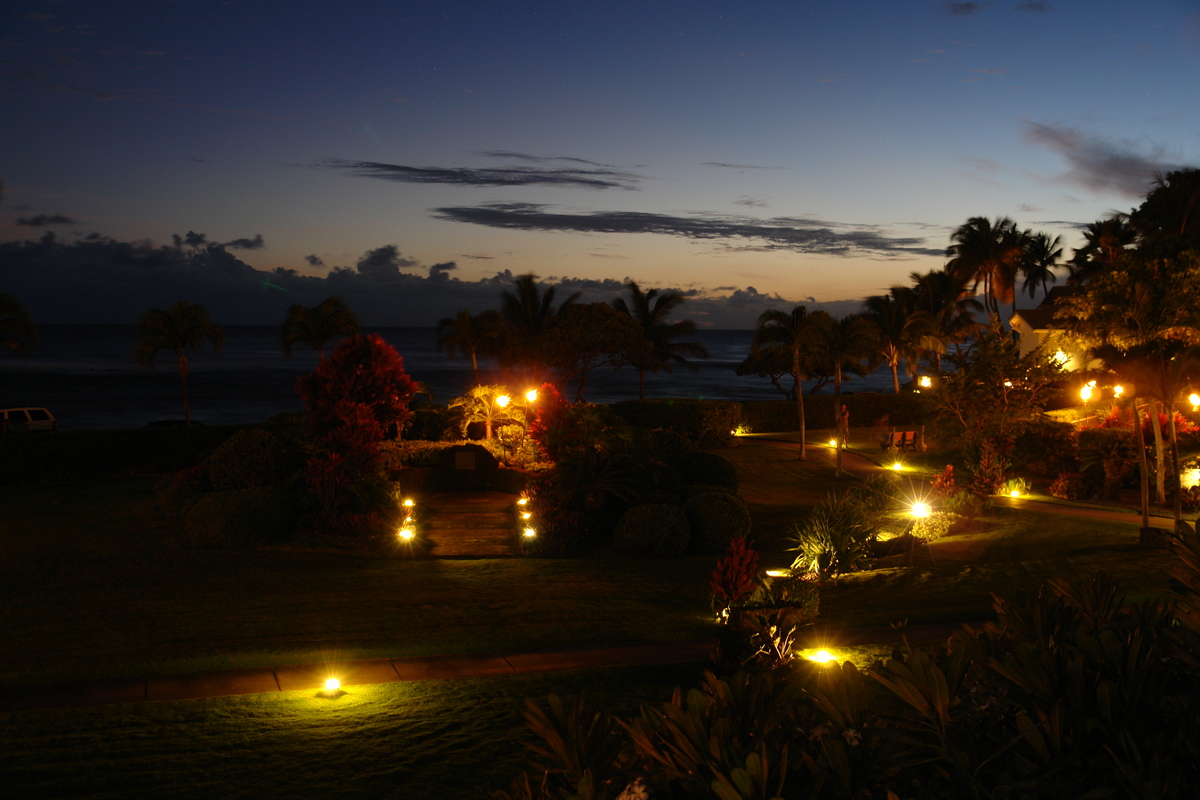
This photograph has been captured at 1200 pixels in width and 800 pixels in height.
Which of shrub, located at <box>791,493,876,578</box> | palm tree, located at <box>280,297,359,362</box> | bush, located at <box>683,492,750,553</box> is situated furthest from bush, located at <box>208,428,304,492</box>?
palm tree, located at <box>280,297,359,362</box>

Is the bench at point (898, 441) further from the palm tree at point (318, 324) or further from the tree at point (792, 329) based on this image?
the palm tree at point (318, 324)

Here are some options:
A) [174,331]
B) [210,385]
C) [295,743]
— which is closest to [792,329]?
[295,743]

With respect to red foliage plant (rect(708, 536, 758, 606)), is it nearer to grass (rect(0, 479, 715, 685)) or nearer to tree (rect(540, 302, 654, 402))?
grass (rect(0, 479, 715, 685))

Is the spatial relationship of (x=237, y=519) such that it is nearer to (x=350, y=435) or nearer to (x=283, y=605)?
(x=350, y=435)

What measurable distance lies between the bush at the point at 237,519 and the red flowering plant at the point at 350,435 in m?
0.68

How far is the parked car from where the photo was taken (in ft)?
93.4

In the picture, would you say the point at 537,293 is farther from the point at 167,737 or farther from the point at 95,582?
the point at 167,737

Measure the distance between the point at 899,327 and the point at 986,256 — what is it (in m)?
8.43

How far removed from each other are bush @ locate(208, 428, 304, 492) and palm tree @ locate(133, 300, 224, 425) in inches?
661

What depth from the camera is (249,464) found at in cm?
1416

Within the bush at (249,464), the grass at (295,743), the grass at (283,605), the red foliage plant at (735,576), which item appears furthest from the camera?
the bush at (249,464)

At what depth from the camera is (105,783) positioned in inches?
201

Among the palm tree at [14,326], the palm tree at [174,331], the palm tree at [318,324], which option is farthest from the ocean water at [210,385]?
the palm tree at [14,326]

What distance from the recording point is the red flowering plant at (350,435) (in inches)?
511
